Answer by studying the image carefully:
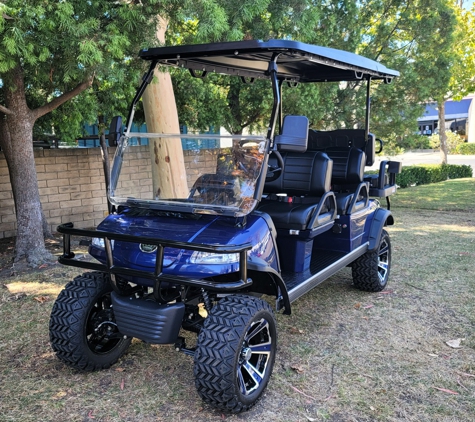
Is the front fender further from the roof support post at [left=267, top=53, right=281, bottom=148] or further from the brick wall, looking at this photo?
the brick wall

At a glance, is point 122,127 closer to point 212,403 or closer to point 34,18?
point 34,18

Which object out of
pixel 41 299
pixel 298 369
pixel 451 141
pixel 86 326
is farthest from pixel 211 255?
pixel 451 141

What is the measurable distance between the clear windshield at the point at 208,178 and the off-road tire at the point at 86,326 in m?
0.62

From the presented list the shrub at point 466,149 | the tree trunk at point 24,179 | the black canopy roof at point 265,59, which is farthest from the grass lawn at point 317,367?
the shrub at point 466,149

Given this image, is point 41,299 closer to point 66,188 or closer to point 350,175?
point 350,175

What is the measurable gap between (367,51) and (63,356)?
352 inches

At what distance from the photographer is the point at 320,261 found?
4078 millimetres

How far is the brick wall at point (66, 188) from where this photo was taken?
289 inches

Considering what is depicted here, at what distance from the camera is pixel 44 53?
4.30 metres

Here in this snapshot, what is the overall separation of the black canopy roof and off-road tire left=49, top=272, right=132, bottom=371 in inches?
62.7

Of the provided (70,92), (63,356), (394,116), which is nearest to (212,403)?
(63,356)

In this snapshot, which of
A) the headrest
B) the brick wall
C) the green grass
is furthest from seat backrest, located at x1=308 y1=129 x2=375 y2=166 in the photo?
the green grass

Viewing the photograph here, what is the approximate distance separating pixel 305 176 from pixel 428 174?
12.6 meters

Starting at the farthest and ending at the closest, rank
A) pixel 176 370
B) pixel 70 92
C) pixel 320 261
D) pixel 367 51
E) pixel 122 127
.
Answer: pixel 367 51
pixel 70 92
pixel 320 261
pixel 122 127
pixel 176 370
